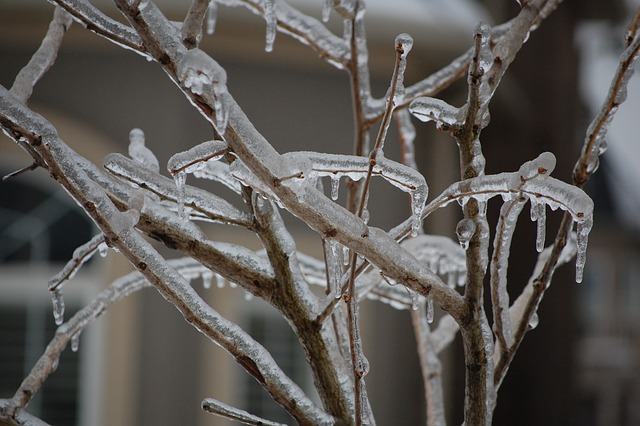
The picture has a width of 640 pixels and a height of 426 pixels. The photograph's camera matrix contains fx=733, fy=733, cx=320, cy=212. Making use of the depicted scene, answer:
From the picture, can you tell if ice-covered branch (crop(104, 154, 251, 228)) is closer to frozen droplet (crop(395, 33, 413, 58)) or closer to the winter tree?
the winter tree

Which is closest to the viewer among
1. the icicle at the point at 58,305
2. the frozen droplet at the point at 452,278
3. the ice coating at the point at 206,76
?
the ice coating at the point at 206,76

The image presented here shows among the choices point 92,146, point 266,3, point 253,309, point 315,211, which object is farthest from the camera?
point 253,309

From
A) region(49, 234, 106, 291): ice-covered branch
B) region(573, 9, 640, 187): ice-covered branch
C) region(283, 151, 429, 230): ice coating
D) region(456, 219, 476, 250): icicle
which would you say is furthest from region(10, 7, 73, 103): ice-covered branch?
region(573, 9, 640, 187): ice-covered branch

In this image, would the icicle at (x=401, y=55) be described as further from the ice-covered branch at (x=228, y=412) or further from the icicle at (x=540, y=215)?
the ice-covered branch at (x=228, y=412)

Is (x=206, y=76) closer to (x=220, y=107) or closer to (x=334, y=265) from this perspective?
(x=220, y=107)

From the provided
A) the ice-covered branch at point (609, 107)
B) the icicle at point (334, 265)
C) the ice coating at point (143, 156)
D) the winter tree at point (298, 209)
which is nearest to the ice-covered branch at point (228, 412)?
the winter tree at point (298, 209)

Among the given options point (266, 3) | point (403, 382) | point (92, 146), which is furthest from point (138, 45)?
point (403, 382)

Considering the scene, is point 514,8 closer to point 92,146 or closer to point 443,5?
point 443,5

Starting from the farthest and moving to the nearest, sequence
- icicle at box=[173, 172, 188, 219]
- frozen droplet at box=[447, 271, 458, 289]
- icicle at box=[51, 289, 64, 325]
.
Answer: frozen droplet at box=[447, 271, 458, 289] < icicle at box=[51, 289, 64, 325] < icicle at box=[173, 172, 188, 219]
